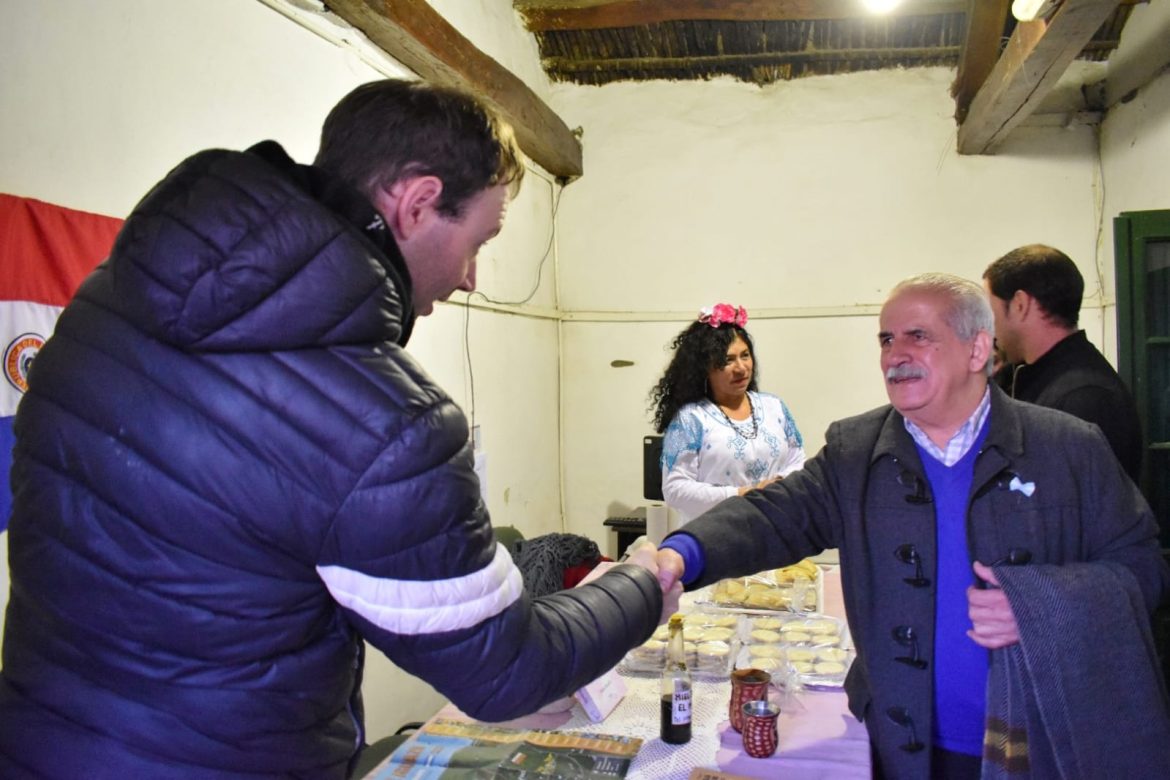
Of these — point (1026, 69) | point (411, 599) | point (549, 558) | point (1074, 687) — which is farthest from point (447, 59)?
point (1074, 687)

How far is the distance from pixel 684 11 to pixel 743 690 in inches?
161

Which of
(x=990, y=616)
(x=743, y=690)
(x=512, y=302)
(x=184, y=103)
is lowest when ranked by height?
(x=743, y=690)

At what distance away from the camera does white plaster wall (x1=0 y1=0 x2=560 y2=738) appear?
5.75 feet

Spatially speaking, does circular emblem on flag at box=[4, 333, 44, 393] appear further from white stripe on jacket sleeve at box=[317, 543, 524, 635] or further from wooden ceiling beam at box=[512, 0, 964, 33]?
wooden ceiling beam at box=[512, 0, 964, 33]

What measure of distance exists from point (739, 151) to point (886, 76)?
1003mm

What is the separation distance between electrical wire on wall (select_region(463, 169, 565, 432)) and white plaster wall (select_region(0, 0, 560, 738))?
0.05m

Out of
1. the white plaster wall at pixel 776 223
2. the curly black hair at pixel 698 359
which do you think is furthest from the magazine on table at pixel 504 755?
Result: the white plaster wall at pixel 776 223

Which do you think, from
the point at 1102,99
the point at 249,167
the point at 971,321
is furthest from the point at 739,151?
the point at 249,167

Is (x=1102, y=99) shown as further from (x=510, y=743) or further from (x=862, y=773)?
(x=510, y=743)

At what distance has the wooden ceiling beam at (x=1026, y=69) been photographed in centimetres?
292

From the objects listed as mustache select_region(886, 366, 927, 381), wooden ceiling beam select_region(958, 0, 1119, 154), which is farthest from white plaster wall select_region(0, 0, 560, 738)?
wooden ceiling beam select_region(958, 0, 1119, 154)

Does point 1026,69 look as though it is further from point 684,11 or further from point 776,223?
point 684,11

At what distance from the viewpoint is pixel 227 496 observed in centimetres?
84

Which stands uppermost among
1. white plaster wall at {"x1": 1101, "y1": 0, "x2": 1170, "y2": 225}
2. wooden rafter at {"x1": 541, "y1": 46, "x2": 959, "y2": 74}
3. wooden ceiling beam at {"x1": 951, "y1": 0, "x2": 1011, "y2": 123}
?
wooden rafter at {"x1": 541, "y1": 46, "x2": 959, "y2": 74}
